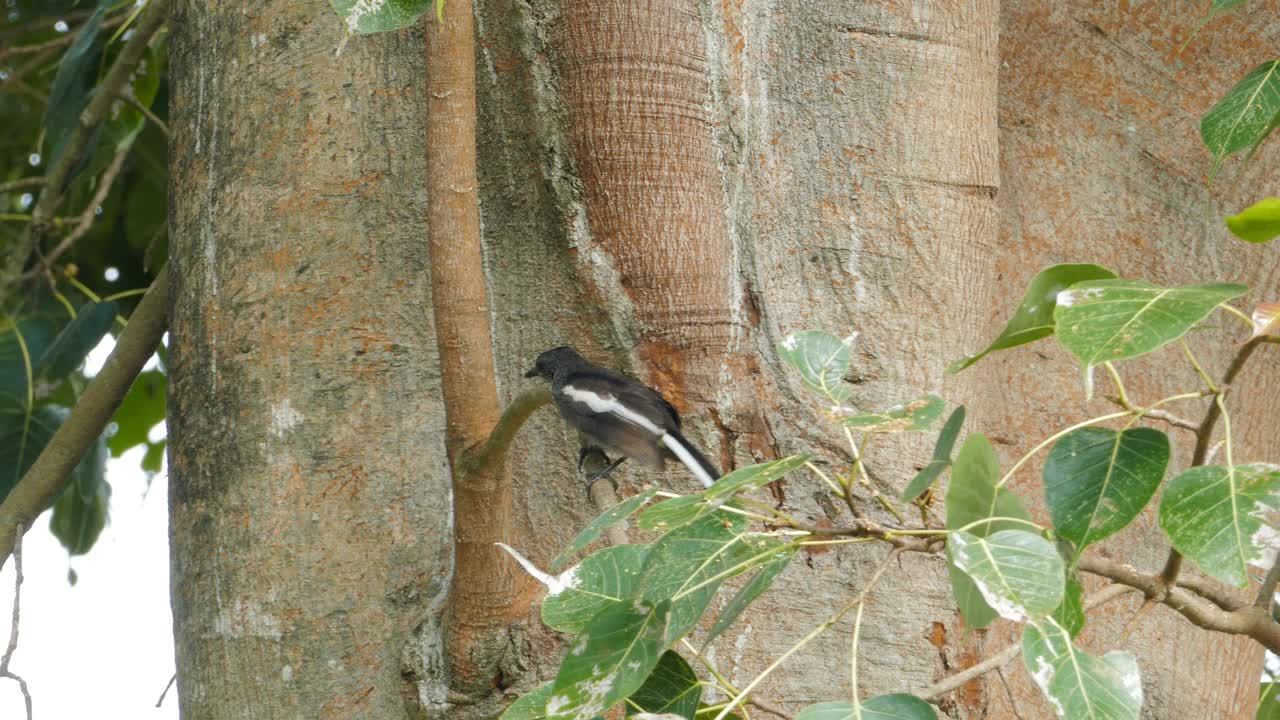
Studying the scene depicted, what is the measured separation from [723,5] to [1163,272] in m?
0.90

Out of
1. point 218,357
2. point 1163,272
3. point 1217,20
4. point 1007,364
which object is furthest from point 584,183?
point 1217,20

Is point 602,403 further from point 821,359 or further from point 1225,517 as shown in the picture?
point 1225,517

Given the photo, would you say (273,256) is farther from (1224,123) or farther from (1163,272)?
(1163,272)

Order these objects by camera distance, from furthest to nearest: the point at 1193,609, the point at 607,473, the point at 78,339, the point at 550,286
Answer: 1. the point at 78,339
2. the point at 550,286
3. the point at 607,473
4. the point at 1193,609

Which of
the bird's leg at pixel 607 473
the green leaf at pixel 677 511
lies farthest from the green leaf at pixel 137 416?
the green leaf at pixel 677 511

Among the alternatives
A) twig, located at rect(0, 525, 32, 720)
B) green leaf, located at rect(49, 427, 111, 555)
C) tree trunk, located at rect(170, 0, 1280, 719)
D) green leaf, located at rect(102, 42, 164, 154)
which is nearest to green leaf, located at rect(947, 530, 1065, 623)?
tree trunk, located at rect(170, 0, 1280, 719)

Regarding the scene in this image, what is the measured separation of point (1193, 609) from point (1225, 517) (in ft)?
0.67

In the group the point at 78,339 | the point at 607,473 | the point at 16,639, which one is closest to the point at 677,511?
the point at 607,473

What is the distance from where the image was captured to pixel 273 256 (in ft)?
5.55

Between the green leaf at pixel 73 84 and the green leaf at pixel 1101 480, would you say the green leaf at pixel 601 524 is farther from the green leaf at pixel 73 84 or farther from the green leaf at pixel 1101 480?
the green leaf at pixel 73 84

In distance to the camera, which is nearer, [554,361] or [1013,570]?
[1013,570]

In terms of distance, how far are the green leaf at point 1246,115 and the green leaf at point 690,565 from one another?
60 centimetres

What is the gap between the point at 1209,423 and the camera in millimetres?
882

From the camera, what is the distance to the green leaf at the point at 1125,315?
0.75 meters
